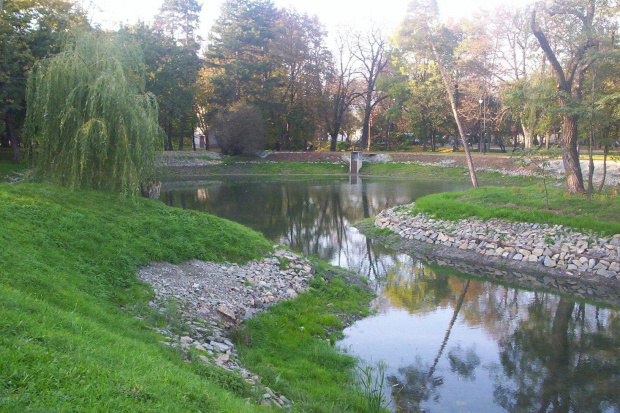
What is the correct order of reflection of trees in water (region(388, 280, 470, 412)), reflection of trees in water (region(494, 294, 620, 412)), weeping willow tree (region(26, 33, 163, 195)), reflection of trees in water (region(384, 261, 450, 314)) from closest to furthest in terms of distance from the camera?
1. reflection of trees in water (region(388, 280, 470, 412))
2. reflection of trees in water (region(494, 294, 620, 412))
3. reflection of trees in water (region(384, 261, 450, 314))
4. weeping willow tree (region(26, 33, 163, 195))

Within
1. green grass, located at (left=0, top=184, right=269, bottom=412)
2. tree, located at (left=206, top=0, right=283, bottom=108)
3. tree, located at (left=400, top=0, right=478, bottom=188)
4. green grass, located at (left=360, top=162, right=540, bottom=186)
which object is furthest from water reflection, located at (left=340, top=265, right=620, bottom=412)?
tree, located at (left=206, top=0, right=283, bottom=108)

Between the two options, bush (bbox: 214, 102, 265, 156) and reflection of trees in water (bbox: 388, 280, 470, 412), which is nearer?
reflection of trees in water (bbox: 388, 280, 470, 412)

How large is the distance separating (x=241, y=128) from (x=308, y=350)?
143ft

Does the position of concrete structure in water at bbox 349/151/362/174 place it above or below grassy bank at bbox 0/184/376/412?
above

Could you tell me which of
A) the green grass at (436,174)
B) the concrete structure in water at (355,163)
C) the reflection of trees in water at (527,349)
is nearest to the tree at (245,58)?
the concrete structure in water at (355,163)

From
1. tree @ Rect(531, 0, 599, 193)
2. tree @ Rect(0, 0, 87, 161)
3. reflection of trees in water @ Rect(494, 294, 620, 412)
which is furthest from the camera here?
tree @ Rect(0, 0, 87, 161)

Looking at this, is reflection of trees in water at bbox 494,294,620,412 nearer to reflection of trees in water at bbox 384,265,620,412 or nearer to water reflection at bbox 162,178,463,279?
reflection of trees in water at bbox 384,265,620,412

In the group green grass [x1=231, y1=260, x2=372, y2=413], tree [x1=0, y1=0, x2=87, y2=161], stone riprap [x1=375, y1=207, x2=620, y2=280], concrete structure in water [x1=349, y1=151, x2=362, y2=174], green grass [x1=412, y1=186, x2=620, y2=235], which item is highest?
tree [x1=0, y1=0, x2=87, y2=161]

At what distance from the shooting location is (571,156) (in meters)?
19.6

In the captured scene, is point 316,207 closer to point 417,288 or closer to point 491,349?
point 417,288

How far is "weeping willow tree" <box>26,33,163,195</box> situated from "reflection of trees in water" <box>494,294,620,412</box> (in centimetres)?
1119

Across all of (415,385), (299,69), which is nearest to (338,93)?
(299,69)

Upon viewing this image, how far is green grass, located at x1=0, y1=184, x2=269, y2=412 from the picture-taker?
4.37 meters

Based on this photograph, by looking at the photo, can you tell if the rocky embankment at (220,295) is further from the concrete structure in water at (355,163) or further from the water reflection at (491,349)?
the concrete structure in water at (355,163)
